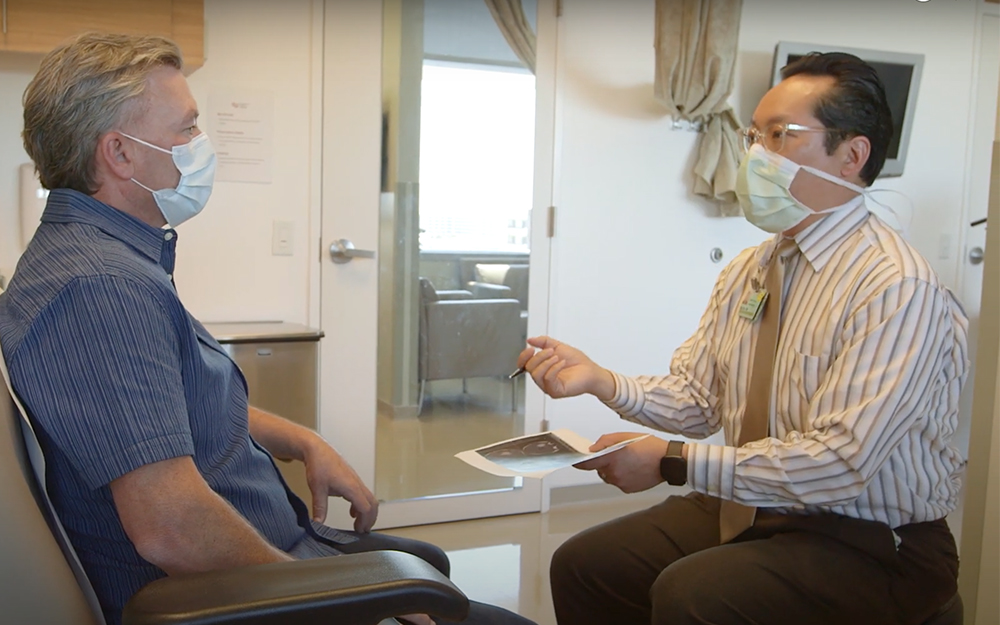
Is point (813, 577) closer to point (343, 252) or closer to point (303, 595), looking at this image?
point (303, 595)

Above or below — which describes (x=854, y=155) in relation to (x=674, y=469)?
above

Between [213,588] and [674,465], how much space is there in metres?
0.86

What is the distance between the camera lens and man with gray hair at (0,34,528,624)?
95 centimetres

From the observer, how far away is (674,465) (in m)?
1.47

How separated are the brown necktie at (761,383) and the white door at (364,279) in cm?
176

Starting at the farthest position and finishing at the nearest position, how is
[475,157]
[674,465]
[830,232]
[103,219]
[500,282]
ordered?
[500,282] < [475,157] < [830,232] < [674,465] < [103,219]

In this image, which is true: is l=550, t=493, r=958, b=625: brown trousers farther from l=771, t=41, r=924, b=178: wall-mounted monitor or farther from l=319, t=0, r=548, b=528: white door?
l=771, t=41, r=924, b=178: wall-mounted monitor

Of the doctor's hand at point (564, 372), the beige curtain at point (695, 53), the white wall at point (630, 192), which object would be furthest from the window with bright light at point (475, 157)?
the doctor's hand at point (564, 372)

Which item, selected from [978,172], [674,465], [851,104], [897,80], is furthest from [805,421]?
[978,172]

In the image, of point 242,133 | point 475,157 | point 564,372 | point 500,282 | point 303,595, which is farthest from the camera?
point 500,282

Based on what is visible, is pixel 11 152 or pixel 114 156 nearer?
pixel 114 156

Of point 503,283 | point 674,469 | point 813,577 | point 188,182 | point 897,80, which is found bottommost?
point 813,577

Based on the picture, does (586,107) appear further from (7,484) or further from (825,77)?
(7,484)

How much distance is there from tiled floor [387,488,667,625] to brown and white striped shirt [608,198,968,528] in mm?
1260
